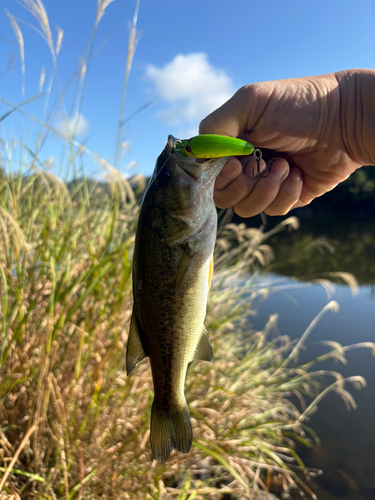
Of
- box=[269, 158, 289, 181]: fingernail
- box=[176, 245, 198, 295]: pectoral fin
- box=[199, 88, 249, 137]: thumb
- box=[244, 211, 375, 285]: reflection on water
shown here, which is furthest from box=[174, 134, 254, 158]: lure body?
box=[244, 211, 375, 285]: reflection on water

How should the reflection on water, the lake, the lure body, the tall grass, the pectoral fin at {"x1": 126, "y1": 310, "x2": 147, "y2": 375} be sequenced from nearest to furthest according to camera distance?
the lure body, the pectoral fin at {"x1": 126, "y1": 310, "x2": 147, "y2": 375}, the tall grass, the lake, the reflection on water

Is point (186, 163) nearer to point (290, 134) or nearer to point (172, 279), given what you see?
point (172, 279)

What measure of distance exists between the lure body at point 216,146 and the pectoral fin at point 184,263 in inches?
17.4

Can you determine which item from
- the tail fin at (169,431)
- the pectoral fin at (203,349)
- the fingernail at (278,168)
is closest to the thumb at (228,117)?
the fingernail at (278,168)

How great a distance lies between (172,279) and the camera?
1.55 m

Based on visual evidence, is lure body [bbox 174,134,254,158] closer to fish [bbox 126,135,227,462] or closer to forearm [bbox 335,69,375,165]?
fish [bbox 126,135,227,462]

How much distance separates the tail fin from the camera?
152 centimetres

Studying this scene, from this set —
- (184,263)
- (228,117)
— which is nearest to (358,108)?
(228,117)

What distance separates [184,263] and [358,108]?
1.55m

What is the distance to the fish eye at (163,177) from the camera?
1.62 m

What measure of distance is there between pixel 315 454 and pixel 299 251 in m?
17.9

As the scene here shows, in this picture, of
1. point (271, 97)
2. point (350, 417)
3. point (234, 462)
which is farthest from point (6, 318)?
point (350, 417)

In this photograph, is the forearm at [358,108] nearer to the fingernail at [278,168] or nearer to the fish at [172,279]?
the fingernail at [278,168]

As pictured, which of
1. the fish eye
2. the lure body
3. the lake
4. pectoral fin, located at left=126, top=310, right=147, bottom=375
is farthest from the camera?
the lake
